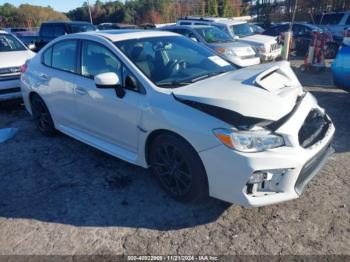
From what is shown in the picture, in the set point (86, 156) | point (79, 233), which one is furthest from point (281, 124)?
point (86, 156)

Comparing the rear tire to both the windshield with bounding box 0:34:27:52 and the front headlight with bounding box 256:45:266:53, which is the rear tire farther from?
the front headlight with bounding box 256:45:266:53

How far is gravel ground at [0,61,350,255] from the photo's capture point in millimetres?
2768

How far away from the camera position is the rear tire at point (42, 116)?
503cm

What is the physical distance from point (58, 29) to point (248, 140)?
12.3m

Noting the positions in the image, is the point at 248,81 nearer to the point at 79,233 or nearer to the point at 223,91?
the point at 223,91

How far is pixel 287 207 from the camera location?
3.18 meters

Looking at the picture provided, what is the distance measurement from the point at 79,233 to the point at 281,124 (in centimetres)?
206

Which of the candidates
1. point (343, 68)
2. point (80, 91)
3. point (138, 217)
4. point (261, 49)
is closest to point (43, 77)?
point (80, 91)

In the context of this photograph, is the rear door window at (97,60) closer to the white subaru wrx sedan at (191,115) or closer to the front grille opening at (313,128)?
the white subaru wrx sedan at (191,115)

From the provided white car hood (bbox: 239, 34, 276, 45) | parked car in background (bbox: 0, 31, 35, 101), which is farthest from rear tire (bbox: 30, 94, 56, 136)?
white car hood (bbox: 239, 34, 276, 45)

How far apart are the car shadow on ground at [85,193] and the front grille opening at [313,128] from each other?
3.29 feet

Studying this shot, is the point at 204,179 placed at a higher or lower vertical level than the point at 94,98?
lower

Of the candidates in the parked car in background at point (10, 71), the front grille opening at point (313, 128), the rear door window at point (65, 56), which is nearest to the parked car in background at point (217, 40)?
the parked car in background at point (10, 71)

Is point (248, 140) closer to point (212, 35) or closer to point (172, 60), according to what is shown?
point (172, 60)
